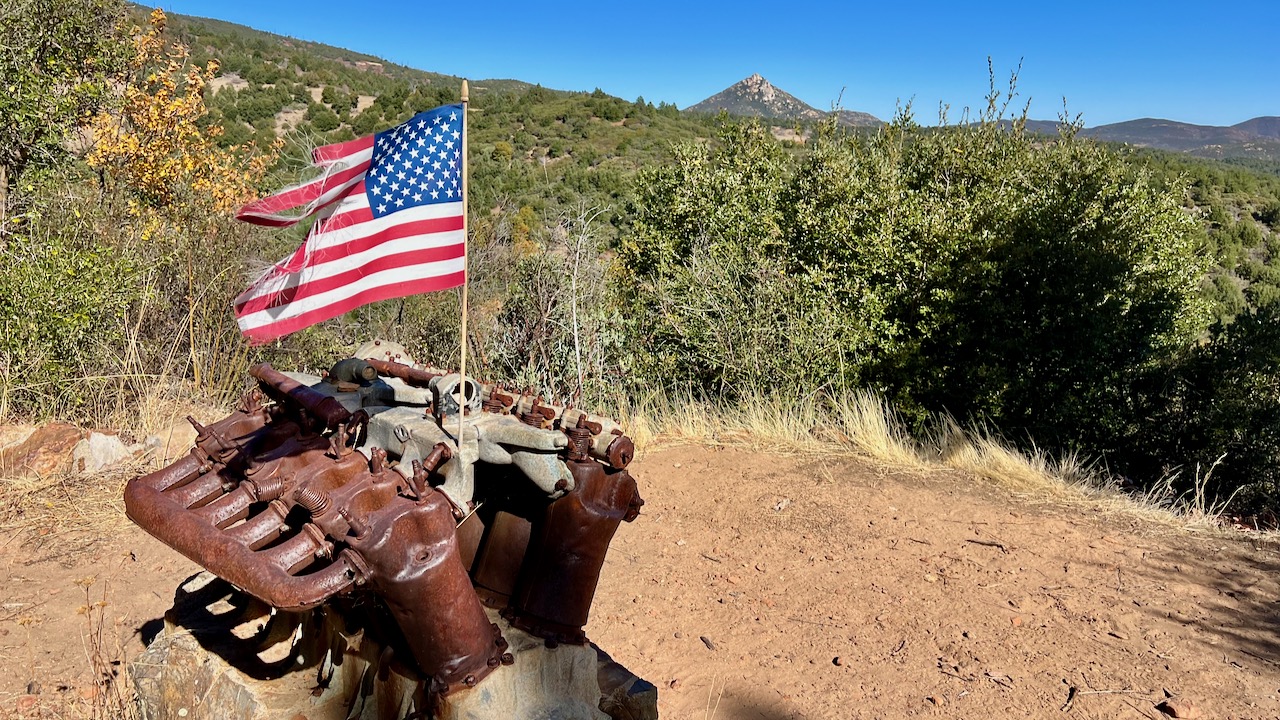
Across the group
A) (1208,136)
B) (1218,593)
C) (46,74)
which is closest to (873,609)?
(1218,593)

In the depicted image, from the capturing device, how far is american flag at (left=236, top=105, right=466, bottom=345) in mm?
2420

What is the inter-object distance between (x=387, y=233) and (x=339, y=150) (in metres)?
0.37

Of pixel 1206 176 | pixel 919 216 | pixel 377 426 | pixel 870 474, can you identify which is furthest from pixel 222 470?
pixel 1206 176

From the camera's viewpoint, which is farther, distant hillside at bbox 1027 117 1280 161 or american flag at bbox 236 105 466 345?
distant hillside at bbox 1027 117 1280 161

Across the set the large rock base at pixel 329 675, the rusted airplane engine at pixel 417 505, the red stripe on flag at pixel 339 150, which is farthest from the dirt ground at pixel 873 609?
the red stripe on flag at pixel 339 150

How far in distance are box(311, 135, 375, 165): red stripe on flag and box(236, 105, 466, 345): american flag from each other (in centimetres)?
7

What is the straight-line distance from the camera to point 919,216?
10.3m

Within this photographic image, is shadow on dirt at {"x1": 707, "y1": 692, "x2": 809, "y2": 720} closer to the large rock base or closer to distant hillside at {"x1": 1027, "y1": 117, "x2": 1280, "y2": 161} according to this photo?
the large rock base

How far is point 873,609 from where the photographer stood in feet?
14.4

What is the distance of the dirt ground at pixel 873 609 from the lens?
3604 mm

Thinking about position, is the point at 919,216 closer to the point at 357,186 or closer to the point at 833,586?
the point at 833,586

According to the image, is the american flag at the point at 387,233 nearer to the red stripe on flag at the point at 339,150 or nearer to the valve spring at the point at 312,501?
the red stripe on flag at the point at 339,150

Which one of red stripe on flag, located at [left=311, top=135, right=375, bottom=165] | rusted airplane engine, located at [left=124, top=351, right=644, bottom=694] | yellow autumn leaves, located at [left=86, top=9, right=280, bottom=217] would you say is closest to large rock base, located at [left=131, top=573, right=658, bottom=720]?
rusted airplane engine, located at [left=124, top=351, right=644, bottom=694]

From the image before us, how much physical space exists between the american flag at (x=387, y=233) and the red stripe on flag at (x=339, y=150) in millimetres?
71
